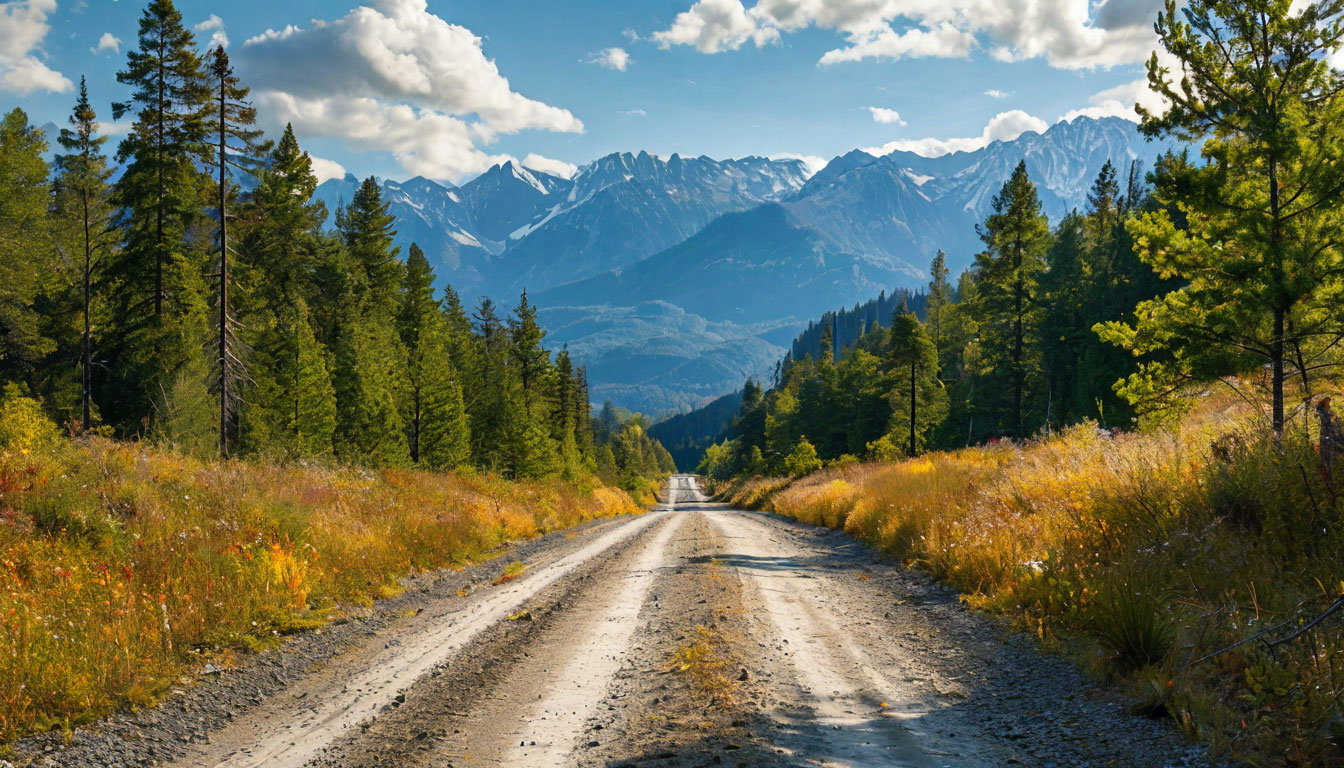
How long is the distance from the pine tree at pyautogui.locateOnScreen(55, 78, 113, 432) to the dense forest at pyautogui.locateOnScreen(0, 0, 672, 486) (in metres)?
0.17

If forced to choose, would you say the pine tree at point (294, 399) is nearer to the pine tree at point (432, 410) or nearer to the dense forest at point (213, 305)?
the dense forest at point (213, 305)

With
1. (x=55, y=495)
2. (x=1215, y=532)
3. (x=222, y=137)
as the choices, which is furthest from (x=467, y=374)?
(x=1215, y=532)

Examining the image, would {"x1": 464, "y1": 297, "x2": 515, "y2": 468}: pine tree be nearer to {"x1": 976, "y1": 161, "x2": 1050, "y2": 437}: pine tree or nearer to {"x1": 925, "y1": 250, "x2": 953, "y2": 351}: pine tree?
{"x1": 976, "y1": 161, "x2": 1050, "y2": 437}: pine tree

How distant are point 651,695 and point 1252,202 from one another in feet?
37.7

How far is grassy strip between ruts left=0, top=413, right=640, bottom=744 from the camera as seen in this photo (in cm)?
502

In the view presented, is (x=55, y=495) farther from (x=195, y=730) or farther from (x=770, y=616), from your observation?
(x=770, y=616)

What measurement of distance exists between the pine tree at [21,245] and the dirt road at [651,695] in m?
32.3

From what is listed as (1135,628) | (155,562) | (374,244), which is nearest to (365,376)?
(374,244)

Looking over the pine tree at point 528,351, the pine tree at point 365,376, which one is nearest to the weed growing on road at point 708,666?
the pine tree at point 365,376

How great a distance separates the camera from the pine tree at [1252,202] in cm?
909

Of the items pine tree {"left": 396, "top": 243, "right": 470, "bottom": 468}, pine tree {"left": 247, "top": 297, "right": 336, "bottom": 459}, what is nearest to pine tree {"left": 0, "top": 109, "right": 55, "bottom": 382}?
pine tree {"left": 247, "top": 297, "right": 336, "bottom": 459}

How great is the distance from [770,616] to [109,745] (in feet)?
20.3

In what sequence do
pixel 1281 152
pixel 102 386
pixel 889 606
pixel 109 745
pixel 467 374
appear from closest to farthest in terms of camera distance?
pixel 109 745, pixel 889 606, pixel 1281 152, pixel 102 386, pixel 467 374

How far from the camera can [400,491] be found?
52.7 ft
